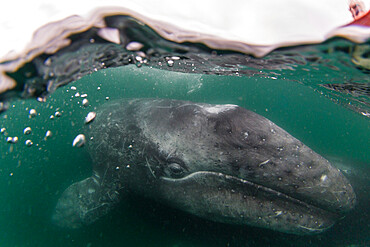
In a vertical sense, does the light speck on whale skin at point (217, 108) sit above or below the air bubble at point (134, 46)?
below

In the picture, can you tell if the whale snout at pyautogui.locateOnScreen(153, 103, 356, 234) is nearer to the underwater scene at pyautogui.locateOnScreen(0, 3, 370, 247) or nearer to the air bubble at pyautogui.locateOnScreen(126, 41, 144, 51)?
the underwater scene at pyautogui.locateOnScreen(0, 3, 370, 247)

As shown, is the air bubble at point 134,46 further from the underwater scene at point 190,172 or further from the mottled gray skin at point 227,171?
the mottled gray skin at point 227,171

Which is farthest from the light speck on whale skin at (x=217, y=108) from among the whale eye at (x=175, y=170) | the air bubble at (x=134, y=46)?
the air bubble at (x=134, y=46)

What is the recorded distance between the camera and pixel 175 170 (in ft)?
20.5

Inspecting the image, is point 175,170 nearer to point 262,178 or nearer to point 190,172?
point 190,172

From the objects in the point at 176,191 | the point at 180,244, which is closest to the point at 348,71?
the point at 176,191

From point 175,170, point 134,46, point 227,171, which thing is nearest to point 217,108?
point 227,171

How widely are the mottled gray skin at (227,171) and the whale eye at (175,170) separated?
0.13 feet

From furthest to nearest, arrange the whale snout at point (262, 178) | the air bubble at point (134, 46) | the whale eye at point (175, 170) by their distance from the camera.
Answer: the air bubble at point (134, 46), the whale eye at point (175, 170), the whale snout at point (262, 178)

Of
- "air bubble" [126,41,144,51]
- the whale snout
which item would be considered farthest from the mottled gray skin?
"air bubble" [126,41,144,51]

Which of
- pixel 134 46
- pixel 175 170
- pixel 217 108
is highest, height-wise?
pixel 134 46

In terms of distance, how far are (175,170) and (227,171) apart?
1521mm

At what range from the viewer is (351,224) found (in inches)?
281

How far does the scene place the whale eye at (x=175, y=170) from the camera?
20.2 ft
